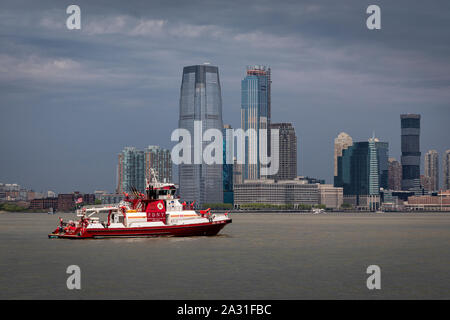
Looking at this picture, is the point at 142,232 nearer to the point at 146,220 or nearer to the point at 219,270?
the point at 146,220

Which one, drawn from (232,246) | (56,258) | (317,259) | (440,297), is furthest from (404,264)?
(56,258)

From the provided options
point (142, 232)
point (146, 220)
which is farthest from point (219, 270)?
point (146, 220)

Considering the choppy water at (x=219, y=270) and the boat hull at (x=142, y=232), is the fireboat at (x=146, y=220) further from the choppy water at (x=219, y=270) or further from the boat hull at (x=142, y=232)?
the choppy water at (x=219, y=270)

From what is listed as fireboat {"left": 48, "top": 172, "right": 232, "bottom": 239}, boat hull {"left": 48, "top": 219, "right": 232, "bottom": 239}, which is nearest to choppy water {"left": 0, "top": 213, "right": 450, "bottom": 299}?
boat hull {"left": 48, "top": 219, "right": 232, "bottom": 239}

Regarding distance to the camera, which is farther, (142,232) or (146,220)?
(146,220)

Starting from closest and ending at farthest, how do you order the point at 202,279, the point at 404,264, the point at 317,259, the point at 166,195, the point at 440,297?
the point at 440,297
the point at 202,279
the point at 404,264
the point at 317,259
the point at 166,195
